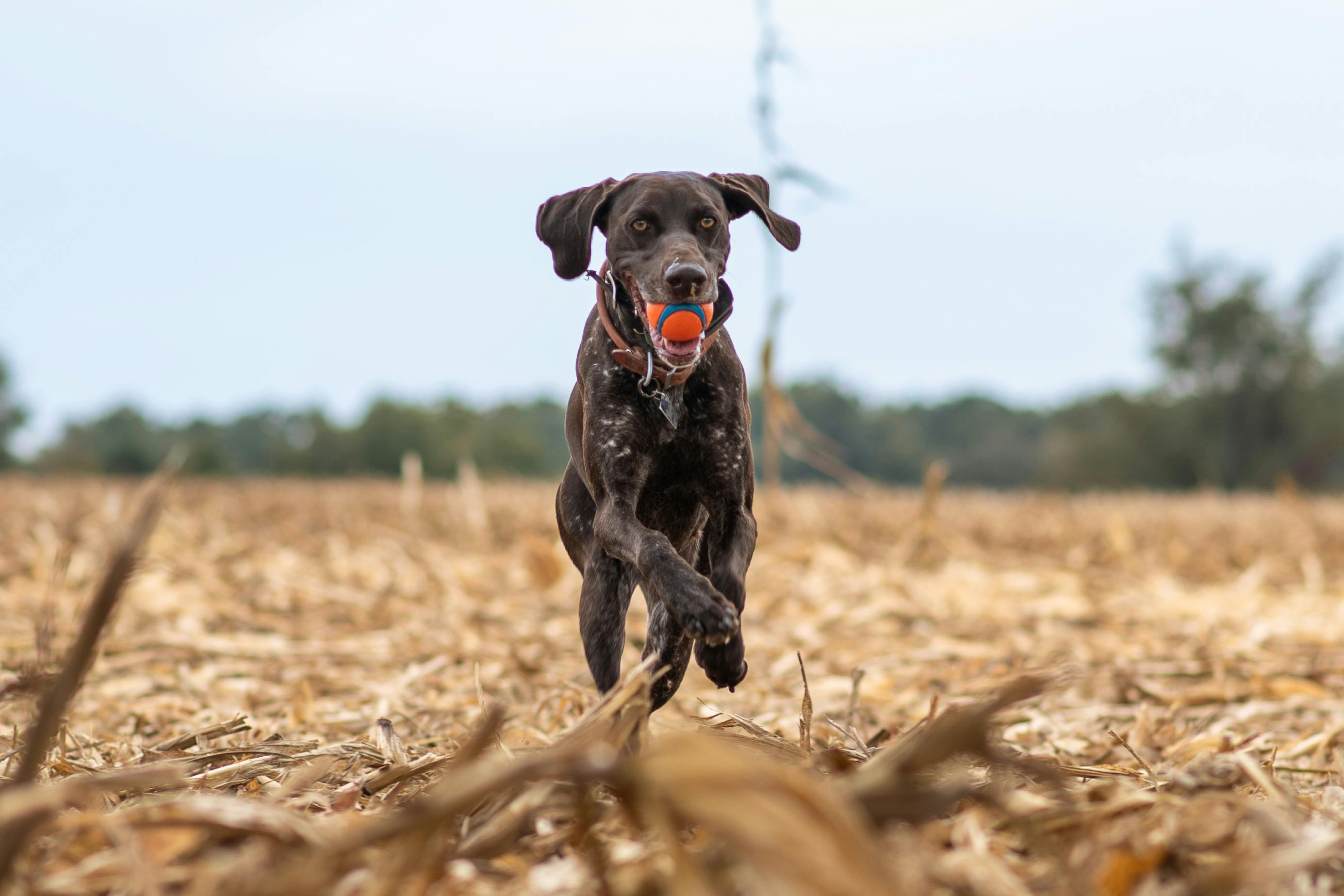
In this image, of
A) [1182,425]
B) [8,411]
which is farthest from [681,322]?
[8,411]

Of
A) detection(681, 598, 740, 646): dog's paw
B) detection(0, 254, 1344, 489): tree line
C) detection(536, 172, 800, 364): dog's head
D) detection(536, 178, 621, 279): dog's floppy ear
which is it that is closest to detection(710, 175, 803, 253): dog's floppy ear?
detection(536, 172, 800, 364): dog's head

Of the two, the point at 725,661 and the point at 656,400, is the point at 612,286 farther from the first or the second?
the point at 725,661

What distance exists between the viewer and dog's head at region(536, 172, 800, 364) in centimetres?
347

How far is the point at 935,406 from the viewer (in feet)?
341

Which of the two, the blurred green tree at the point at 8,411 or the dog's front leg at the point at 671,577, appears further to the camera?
the blurred green tree at the point at 8,411

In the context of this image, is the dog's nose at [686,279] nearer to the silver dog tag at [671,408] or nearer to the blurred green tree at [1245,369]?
the silver dog tag at [671,408]

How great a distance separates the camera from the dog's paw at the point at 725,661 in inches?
128

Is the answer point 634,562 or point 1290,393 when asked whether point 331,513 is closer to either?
point 634,562

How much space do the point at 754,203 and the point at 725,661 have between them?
148cm

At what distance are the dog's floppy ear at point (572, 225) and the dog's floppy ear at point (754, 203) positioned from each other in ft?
1.16

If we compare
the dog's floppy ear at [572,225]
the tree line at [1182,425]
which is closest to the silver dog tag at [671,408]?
the dog's floppy ear at [572,225]

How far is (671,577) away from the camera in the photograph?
3262 mm

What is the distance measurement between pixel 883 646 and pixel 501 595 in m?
3.50

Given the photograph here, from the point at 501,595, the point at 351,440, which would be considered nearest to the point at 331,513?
the point at 501,595
